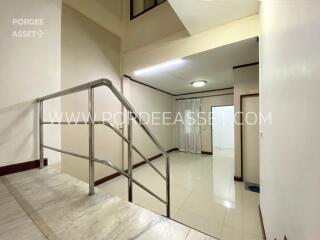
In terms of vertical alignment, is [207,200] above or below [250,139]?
below

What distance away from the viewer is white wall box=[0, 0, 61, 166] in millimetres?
1524

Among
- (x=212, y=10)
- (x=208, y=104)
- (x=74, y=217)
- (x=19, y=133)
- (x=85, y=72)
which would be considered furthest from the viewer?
(x=208, y=104)

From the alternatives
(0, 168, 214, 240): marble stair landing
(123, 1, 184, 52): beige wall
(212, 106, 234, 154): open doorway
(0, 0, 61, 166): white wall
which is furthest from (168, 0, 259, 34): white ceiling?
(212, 106, 234, 154): open doorway

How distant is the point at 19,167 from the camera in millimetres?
1615

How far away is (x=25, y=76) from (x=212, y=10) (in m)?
2.51

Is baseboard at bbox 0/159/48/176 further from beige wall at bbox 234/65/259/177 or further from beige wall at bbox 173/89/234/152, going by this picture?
beige wall at bbox 173/89/234/152

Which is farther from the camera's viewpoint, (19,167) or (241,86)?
(241,86)

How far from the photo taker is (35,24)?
174 centimetres

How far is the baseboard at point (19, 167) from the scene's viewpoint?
1.52m

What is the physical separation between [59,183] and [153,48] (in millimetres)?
2960

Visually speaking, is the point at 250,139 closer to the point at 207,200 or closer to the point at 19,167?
the point at 207,200

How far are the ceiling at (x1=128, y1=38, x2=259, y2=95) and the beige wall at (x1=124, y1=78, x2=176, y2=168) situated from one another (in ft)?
1.16

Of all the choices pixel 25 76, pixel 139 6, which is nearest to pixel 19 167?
pixel 25 76

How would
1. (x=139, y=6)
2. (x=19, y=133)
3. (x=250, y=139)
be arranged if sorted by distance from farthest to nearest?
(x=139, y=6) < (x=250, y=139) < (x=19, y=133)
